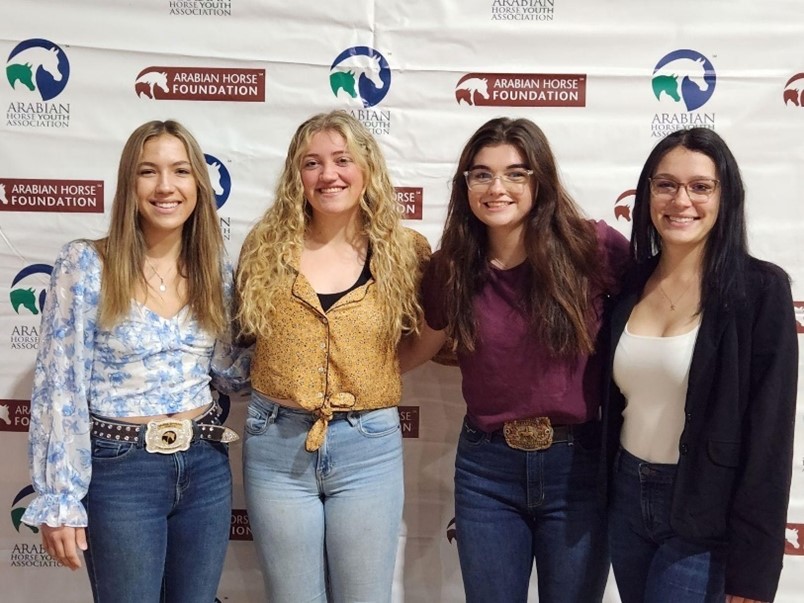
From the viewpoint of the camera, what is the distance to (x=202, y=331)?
1.76 m

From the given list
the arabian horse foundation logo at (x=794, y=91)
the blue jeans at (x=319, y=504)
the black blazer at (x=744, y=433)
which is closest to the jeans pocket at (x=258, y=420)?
the blue jeans at (x=319, y=504)

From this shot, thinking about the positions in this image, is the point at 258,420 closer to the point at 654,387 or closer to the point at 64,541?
the point at 64,541

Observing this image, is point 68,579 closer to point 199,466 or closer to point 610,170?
point 199,466

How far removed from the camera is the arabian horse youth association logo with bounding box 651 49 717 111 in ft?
7.50

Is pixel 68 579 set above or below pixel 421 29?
below

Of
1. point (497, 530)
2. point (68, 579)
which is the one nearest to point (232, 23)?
point (497, 530)

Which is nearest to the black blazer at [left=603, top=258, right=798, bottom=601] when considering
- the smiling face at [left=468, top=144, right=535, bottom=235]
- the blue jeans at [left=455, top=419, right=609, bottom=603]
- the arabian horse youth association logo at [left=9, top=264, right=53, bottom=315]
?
the blue jeans at [left=455, top=419, right=609, bottom=603]

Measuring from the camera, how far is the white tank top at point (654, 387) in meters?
1.46

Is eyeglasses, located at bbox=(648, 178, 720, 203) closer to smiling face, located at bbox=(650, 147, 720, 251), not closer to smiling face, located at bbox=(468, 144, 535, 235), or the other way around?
smiling face, located at bbox=(650, 147, 720, 251)

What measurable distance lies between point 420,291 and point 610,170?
88 centimetres

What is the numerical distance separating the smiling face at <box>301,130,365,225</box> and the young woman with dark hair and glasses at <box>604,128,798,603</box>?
0.73m

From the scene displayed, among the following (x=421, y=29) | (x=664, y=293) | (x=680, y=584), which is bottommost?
(x=680, y=584)

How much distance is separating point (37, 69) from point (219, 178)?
0.72 metres

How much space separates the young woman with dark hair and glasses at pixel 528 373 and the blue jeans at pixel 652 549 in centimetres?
10
